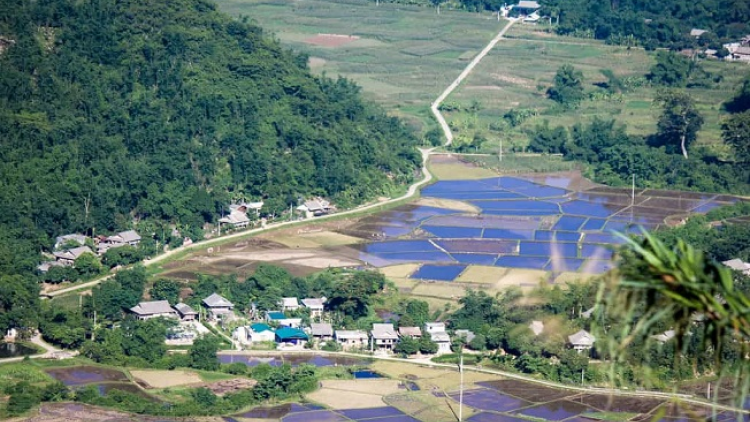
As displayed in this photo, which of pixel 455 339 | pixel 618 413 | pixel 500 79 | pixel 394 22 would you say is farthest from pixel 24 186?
pixel 394 22

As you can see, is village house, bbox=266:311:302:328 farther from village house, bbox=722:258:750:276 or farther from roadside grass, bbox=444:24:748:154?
roadside grass, bbox=444:24:748:154

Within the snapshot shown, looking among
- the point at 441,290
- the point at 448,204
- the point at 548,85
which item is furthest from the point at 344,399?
Result: the point at 548,85

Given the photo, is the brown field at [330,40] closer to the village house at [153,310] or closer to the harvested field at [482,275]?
the harvested field at [482,275]

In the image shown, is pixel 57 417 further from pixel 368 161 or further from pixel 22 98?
pixel 368 161

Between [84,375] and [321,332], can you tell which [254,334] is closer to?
[321,332]

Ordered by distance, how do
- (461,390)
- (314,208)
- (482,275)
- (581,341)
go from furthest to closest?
(314,208), (482,275), (581,341), (461,390)
